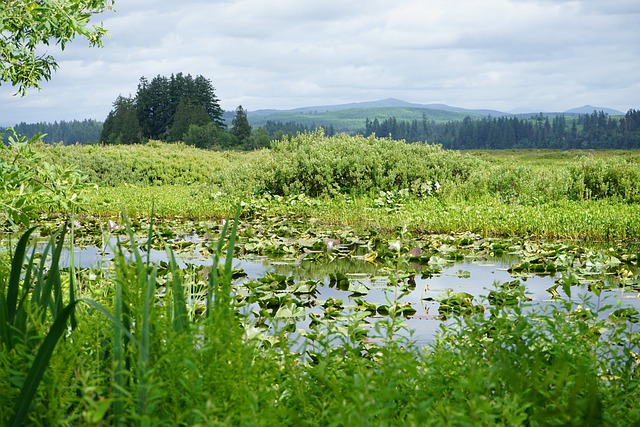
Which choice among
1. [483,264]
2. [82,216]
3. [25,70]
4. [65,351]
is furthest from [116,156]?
[65,351]

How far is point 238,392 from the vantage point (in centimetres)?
230

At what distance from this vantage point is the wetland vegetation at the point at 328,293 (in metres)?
2.34

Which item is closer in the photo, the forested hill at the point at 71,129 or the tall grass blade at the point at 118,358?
the tall grass blade at the point at 118,358

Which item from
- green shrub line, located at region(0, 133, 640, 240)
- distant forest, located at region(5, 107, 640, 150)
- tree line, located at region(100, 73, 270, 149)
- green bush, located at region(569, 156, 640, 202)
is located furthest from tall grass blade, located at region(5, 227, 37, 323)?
distant forest, located at region(5, 107, 640, 150)

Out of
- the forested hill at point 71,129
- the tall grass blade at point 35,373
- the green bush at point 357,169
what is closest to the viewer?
the tall grass blade at point 35,373

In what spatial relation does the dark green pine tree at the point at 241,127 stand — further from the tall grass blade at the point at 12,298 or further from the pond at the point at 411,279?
the tall grass blade at the point at 12,298

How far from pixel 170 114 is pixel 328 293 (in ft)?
245

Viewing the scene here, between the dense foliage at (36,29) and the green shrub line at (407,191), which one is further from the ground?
the dense foliage at (36,29)

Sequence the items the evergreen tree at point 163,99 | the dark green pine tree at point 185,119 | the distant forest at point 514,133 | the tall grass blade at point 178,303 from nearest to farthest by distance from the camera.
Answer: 1. the tall grass blade at point 178,303
2. the dark green pine tree at point 185,119
3. the evergreen tree at point 163,99
4. the distant forest at point 514,133

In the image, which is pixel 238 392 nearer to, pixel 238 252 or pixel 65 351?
pixel 65 351

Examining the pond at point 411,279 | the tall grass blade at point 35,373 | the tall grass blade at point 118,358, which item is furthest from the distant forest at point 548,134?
the tall grass blade at point 35,373

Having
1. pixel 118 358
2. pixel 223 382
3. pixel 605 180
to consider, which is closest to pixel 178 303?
pixel 118 358

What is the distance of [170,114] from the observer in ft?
257

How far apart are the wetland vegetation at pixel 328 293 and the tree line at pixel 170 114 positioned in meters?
46.2
